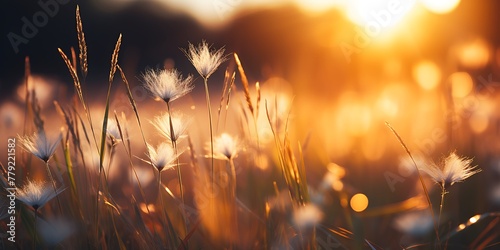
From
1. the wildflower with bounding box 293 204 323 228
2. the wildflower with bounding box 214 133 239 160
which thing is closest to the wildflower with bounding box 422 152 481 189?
the wildflower with bounding box 293 204 323 228

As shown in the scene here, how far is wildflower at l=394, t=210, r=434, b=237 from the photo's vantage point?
152 centimetres

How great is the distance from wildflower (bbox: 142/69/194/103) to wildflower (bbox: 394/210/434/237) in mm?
733

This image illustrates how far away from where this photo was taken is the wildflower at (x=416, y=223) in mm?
1521

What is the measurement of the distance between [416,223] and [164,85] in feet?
2.61

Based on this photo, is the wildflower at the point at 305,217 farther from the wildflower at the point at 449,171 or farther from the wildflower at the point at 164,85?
the wildflower at the point at 164,85

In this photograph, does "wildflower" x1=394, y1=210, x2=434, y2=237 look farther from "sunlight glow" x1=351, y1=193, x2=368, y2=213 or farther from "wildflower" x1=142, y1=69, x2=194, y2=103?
"wildflower" x1=142, y1=69, x2=194, y2=103

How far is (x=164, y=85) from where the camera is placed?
1.36 meters

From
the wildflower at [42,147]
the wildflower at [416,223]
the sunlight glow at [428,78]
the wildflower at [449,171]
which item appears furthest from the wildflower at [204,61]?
the sunlight glow at [428,78]

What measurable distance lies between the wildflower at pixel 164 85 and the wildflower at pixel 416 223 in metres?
0.73

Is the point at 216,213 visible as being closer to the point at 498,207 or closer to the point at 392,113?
the point at 498,207

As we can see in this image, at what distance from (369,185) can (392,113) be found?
112cm

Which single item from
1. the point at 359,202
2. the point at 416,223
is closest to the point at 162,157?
the point at 416,223

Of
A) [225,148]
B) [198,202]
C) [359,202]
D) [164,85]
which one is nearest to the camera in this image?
[164,85]

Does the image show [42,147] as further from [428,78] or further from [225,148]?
[428,78]
